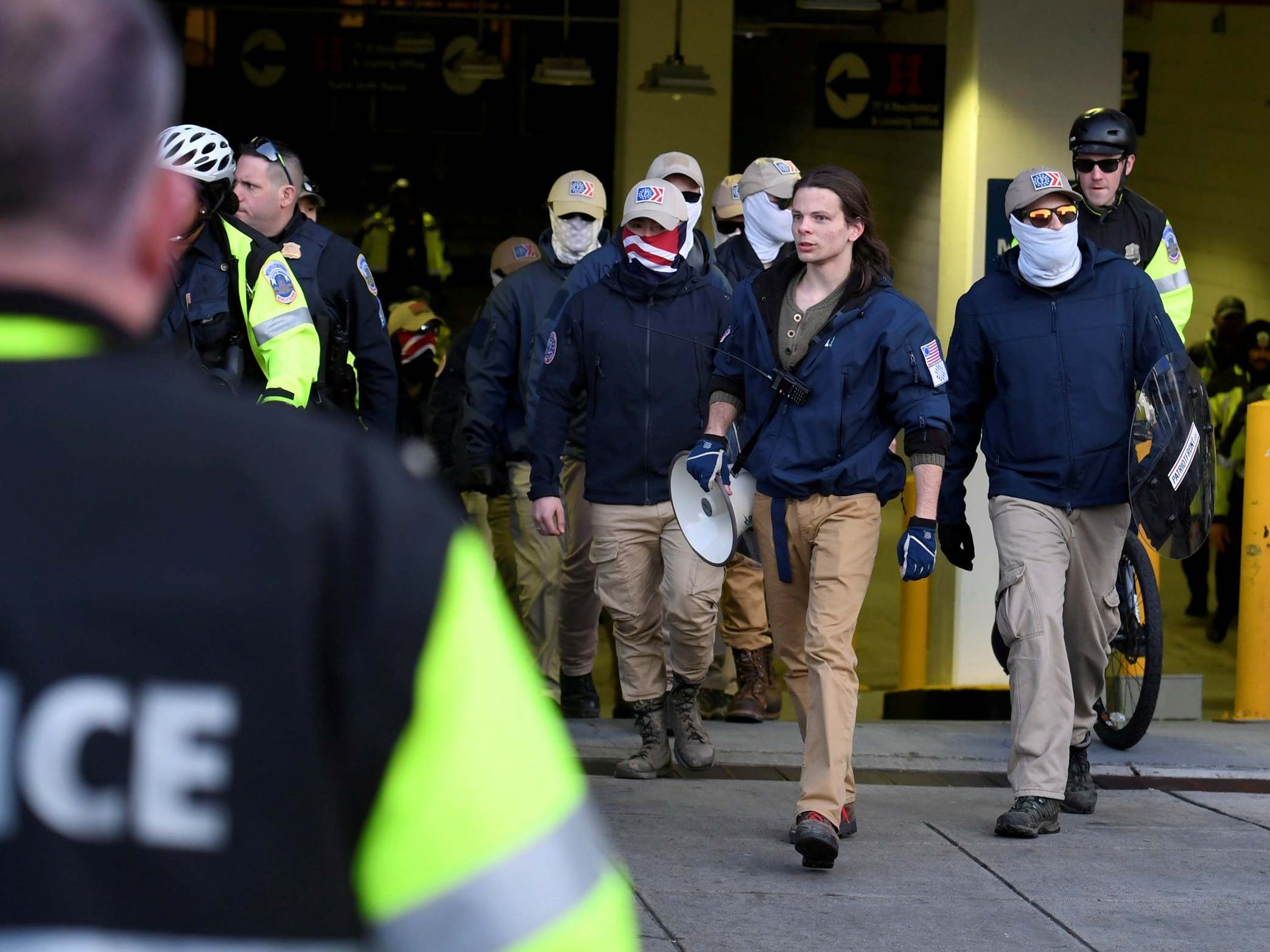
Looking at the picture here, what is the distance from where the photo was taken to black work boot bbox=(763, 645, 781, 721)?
8.55 m

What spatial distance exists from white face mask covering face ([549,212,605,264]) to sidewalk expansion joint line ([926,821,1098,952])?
3104mm

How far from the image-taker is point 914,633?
33.6ft

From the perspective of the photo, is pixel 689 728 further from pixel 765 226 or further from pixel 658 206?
pixel 765 226

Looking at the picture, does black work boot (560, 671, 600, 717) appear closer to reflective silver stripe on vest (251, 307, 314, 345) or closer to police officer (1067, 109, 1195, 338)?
police officer (1067, 109, 1195, 338)

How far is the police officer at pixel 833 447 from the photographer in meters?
5.78

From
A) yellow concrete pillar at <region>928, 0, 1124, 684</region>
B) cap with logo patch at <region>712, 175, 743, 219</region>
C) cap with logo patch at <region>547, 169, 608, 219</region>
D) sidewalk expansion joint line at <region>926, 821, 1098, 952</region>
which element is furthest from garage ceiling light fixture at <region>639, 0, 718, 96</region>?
sidewalk expansion joint line at <region>926, 821, 1098, 952</region>

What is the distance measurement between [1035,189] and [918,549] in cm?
141

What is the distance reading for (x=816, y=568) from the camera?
5.89 meters

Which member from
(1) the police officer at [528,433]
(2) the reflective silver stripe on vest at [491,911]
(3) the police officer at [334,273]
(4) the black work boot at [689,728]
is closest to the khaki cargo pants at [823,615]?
(4) the black work boot at [689,728]

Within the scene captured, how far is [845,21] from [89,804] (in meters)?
18.9

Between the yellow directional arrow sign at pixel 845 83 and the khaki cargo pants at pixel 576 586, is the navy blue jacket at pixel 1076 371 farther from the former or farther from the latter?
the yellow directional arrow sign at pixel 845 83

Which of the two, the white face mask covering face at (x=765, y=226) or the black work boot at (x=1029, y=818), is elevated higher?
the white face mask covering face at (x=765, y=226)

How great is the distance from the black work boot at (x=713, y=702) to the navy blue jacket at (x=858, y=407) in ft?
8.37

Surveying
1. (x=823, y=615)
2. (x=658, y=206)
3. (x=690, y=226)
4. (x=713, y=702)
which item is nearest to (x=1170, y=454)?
(x=823, y=615)
